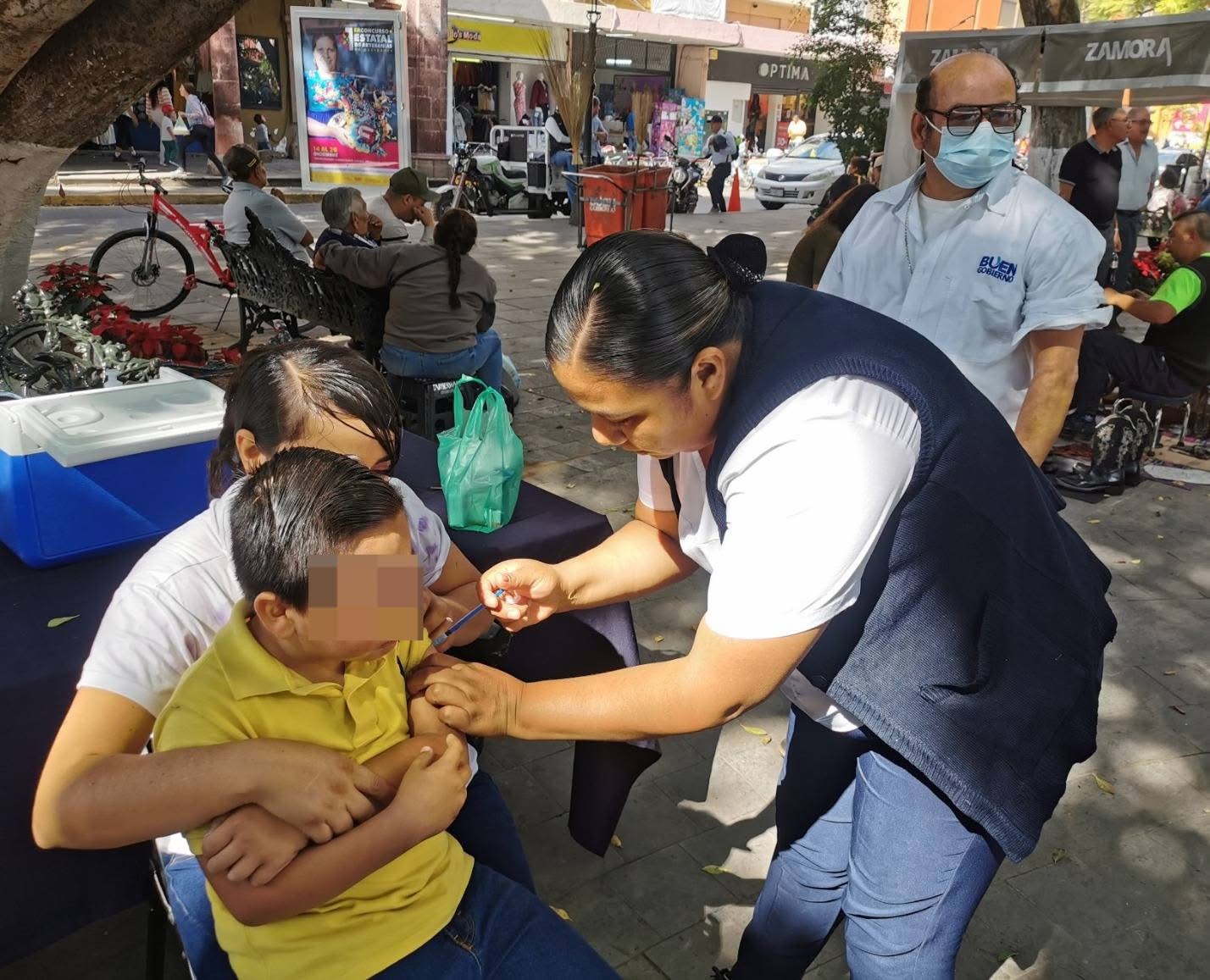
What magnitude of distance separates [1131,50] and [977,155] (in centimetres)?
502

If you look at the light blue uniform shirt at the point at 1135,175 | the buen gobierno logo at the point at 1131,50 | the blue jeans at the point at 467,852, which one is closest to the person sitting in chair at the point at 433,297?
the blue jeans at the point at 467,852

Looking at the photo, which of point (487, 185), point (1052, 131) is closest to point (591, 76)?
point (487, 185)

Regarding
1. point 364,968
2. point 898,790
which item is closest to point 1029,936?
point 898,790

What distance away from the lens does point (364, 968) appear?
1.40 meters

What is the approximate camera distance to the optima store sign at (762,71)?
95.9ft

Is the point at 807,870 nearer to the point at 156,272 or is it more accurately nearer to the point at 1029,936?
the point at 1029,936

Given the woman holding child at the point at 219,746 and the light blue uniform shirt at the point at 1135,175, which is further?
the light blue uniform shirt at the point at 1135,175

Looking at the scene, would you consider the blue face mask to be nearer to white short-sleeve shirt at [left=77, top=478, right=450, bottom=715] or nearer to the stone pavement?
the stone pavement

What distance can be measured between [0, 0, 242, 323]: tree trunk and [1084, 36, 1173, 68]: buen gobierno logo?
5865mm

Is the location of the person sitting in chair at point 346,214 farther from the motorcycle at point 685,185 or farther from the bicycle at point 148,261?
the motorcycle at point 685,185

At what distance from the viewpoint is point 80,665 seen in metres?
1.84

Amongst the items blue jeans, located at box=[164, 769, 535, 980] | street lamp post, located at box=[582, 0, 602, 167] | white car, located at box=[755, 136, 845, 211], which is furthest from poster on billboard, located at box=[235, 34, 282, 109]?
blue jeans, located at box=[164, 769, 535, 980]

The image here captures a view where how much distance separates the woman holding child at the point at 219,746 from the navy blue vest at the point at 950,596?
658 millimetres

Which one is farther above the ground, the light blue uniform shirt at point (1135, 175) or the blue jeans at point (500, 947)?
the light blue uniform shirt at point (1135, 175)
